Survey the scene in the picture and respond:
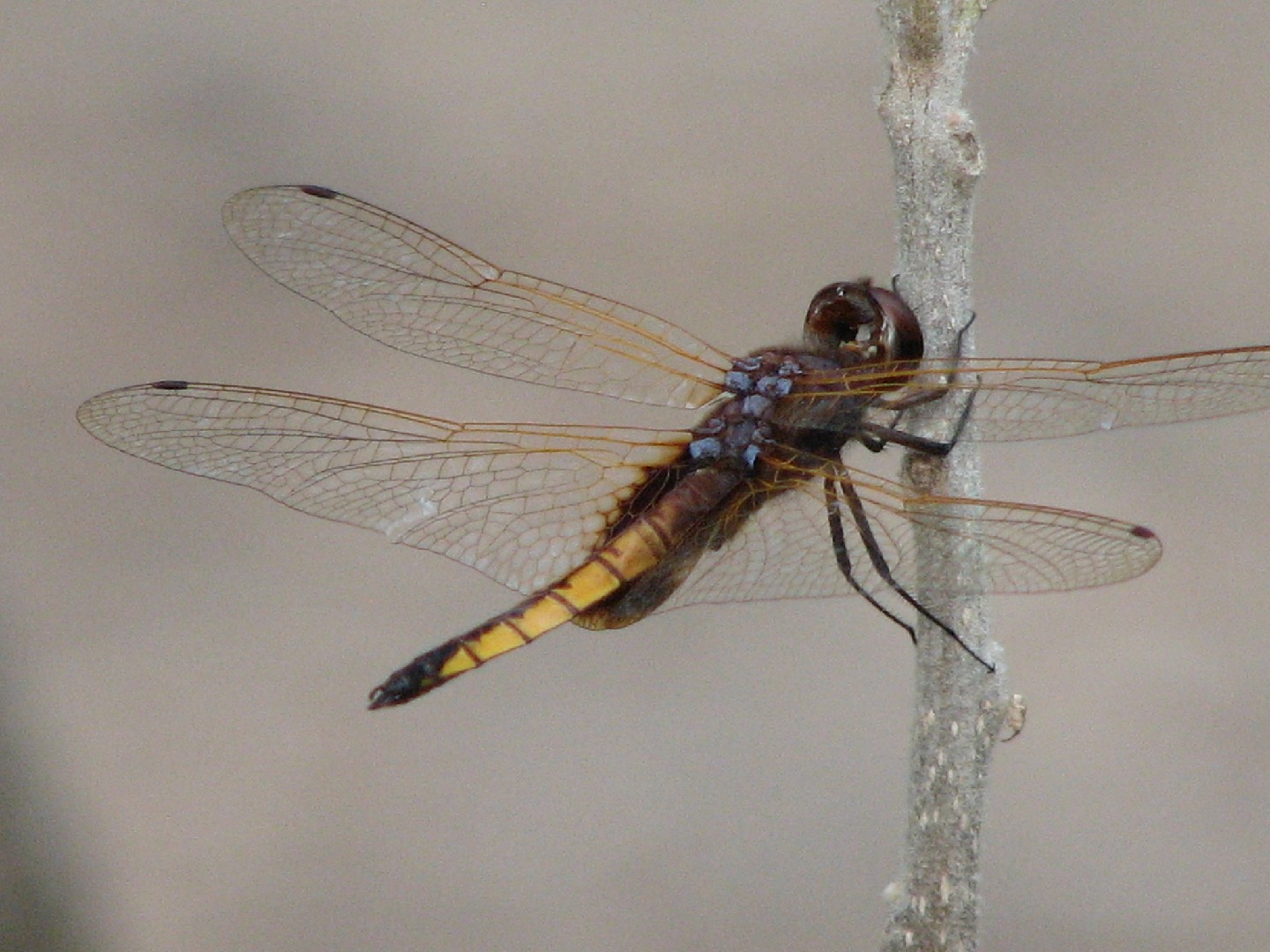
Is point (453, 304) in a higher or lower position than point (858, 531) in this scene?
higher

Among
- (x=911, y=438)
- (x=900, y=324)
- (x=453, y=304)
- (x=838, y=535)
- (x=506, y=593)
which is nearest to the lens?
(x=900, y=324)

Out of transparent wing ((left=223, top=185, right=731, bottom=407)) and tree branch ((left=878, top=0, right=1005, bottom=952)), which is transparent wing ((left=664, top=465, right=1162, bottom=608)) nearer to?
tree branch ((left=878, top=0, right=1005, bottom=952))

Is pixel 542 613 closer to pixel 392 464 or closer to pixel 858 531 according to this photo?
pixel 392 464

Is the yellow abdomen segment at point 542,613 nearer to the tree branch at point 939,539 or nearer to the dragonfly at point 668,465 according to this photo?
the dragonfly at point 668,465

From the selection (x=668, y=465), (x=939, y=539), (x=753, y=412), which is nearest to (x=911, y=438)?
(x=939, y=539)

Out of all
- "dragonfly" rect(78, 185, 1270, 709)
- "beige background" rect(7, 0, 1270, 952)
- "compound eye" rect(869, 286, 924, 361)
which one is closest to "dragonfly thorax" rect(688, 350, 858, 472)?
"dragonfly" rect(78, 185, 1270, 709)

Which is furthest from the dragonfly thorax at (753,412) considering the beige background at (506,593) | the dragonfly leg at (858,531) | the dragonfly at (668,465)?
the beige background at (506,593)

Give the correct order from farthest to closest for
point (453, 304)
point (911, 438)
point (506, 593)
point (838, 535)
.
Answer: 1. point (506, 593)
2. point (453, 304)
3. point (838, 535)
4. point (911, 438)
